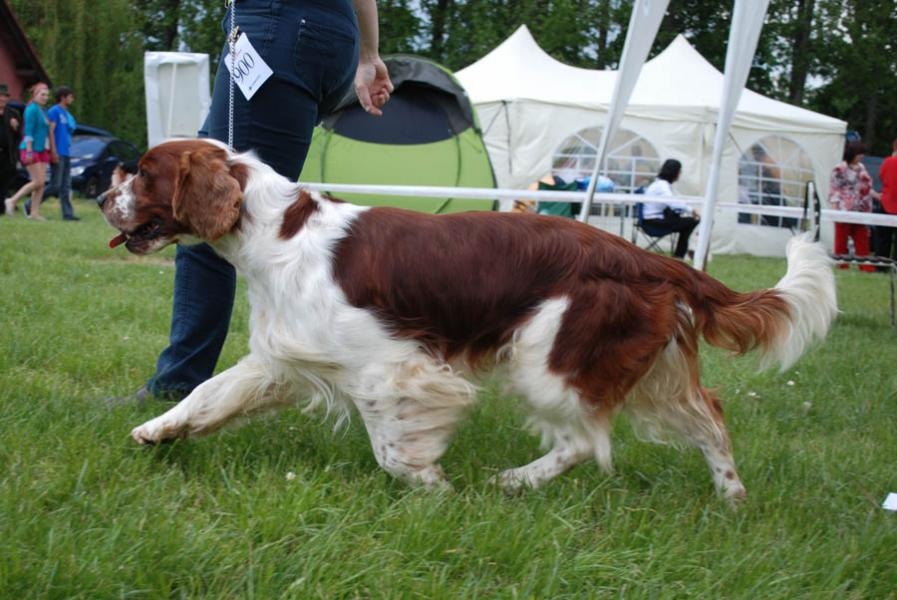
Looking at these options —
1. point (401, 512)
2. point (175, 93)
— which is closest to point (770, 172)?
point (175, 93)

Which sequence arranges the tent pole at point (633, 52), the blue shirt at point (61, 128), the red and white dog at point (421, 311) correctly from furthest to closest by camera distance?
the blue shirt at point (61, 128)
the tent pole at point (633, 52)
the red and white dog at point (421, 311)

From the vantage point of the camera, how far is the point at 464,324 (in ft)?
10.4

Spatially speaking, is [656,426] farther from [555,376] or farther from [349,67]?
[349,67]

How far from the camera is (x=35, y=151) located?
1446 cm

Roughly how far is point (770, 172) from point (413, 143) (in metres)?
6.69

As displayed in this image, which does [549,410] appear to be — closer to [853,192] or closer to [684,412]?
[684,412]

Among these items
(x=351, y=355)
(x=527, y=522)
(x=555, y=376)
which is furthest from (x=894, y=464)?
(x=351, y=355)

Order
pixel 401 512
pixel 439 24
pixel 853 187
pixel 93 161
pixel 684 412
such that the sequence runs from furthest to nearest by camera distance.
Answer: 1. pixel 439 24
2. pixel 93 161
3. pixel 853 187
4. pixel 684 412
5. pixel 401 512

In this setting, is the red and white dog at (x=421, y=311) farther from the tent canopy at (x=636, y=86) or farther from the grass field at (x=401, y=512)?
the tent canopy at (x=636, y=86)

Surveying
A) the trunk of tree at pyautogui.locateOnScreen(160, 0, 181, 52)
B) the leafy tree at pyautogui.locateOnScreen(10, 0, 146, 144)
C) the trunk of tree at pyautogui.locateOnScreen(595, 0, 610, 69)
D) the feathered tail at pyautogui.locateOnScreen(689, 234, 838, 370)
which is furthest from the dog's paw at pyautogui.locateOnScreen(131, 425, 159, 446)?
the trunk of tree at pyautogui.locateOnScreen(160, 0, 181, 52)

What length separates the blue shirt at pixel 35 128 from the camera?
1440 centimetres

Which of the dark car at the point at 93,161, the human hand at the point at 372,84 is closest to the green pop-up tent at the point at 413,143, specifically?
the dark car at the point at 93,161

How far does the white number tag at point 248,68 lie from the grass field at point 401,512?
3.86ft

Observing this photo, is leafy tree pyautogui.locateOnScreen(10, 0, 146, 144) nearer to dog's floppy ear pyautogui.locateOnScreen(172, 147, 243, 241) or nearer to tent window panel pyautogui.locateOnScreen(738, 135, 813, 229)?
tent window panel pyautogui.locateOnScreen(738, 135, 813, 229)
